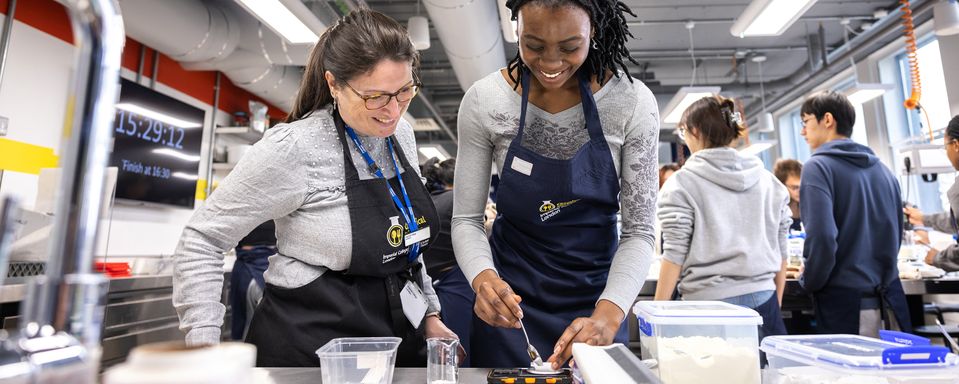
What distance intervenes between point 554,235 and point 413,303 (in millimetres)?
392

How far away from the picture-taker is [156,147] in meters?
4.60

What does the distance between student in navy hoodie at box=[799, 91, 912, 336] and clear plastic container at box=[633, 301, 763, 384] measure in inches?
66.9

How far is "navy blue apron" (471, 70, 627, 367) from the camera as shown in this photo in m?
1.31

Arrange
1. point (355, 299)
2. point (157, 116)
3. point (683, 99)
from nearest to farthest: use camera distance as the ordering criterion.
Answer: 1. point (355, 299)
2. point (157, 116)
3. point (683, 99)

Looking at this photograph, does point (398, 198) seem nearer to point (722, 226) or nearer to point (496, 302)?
point (496, 302)

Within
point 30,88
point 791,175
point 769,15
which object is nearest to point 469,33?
point 769,15

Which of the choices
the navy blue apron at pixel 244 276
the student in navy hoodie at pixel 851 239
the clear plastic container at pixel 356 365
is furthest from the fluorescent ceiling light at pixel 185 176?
the student in navy hoodie at pixel 851 239

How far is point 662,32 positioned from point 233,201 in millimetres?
6844

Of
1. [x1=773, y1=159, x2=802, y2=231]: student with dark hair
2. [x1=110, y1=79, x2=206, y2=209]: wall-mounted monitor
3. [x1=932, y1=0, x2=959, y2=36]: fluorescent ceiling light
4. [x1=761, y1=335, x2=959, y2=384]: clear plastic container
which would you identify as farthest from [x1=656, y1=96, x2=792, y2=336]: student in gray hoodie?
[x1=110, y1=79, x2=206, y2=209]: wall-mounted monitor

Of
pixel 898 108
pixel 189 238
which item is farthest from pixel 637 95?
pixel 898 108

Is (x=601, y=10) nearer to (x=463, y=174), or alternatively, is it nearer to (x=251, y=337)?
(x=463, y=174)

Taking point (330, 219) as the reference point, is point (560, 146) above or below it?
above

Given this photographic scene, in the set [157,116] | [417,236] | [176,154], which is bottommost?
[417,236]

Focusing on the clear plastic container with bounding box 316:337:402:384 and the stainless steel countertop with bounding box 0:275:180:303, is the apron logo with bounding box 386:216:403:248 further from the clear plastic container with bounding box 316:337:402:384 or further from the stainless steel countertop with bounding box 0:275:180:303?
the stainless steel countertop with bounding box 0:275:180:303
